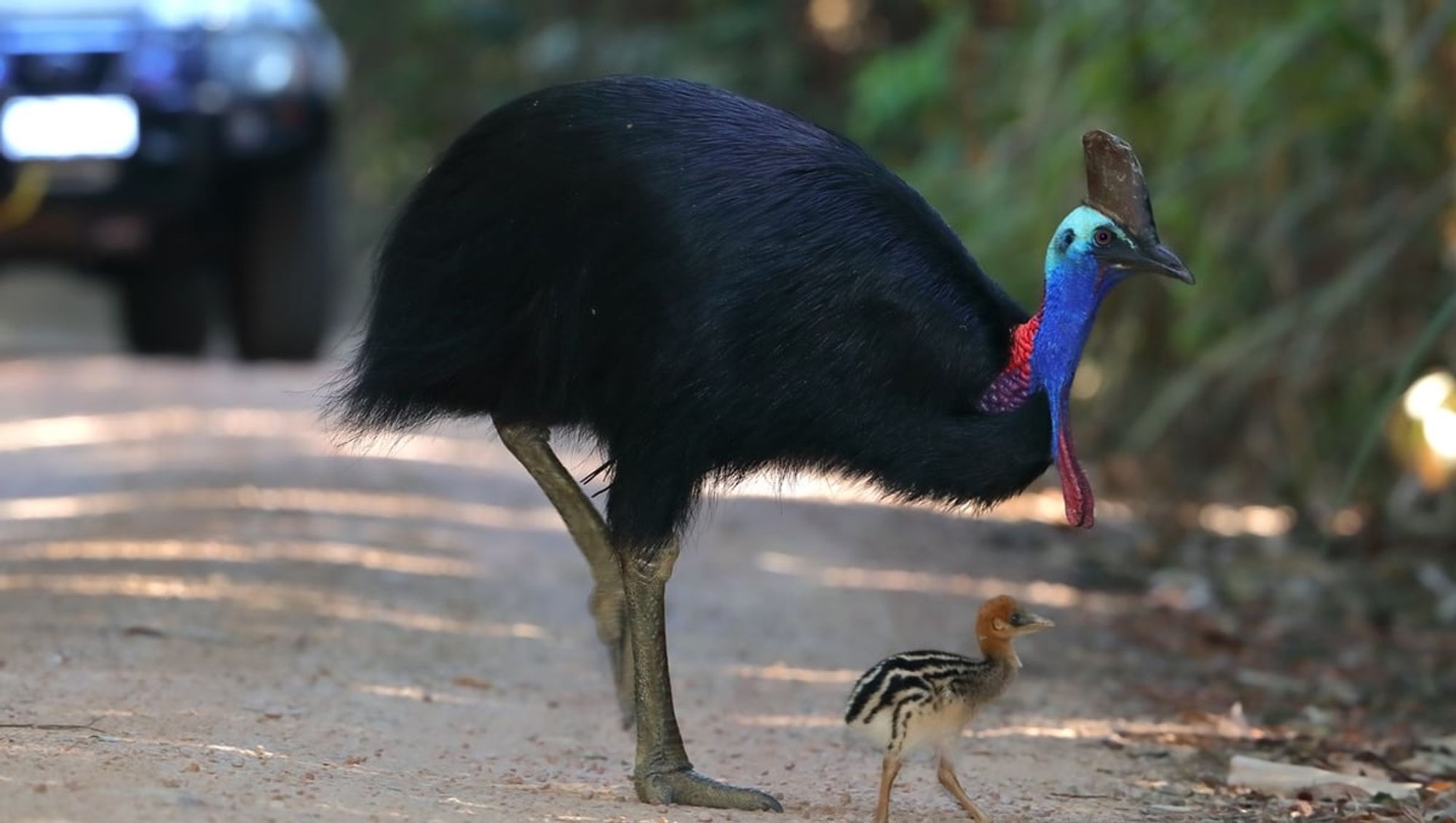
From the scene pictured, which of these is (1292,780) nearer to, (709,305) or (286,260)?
(709,305)

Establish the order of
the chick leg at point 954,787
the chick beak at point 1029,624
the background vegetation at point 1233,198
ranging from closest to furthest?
the chick leg at point 954,787
the chick beak at point 1029,624
the background vegetation at point 1233,198

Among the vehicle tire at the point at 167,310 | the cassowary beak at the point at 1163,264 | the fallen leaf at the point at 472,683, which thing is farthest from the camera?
the vehicle tire at the point at 167,310

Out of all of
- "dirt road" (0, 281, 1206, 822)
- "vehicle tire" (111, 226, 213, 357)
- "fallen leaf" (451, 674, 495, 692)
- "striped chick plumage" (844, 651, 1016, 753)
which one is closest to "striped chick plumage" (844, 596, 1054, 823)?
"striped chick plumage" (844, 651, 1016, 753)

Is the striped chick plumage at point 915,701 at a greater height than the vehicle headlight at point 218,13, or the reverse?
the vehicle headlight at point 218,13

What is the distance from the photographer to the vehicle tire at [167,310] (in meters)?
13.2

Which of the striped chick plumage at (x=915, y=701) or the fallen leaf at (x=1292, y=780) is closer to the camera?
the striped chick plumage at (x=915, y=701)

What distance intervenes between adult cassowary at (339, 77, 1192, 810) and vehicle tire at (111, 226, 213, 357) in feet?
28.0

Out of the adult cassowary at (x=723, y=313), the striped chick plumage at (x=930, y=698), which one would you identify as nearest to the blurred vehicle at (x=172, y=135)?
the adult cassowary at (x=723, y=313)

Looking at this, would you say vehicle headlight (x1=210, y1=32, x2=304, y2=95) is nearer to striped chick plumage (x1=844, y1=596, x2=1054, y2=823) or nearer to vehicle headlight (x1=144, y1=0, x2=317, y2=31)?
vehicle headlight (x1=144, y1=0, x2=317, y2=31)

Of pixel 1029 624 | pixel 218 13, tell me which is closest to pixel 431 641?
pixel 1029 624

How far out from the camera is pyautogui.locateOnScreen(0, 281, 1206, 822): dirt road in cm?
439

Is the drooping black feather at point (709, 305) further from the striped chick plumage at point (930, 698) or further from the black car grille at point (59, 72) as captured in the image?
the black car grille at point (59, 72)

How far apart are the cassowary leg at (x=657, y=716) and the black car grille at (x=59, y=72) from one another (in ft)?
22.4

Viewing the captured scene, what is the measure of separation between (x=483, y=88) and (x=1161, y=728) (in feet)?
43.8
